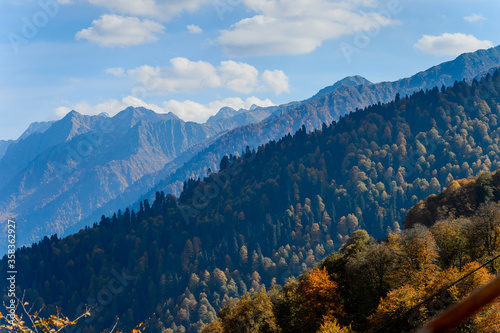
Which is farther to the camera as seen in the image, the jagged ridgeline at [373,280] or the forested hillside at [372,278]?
the forested hillside at [372,278]

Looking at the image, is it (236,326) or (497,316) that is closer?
(497,316)

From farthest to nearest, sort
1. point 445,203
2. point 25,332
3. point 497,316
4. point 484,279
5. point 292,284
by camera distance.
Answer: point 445,203 < point 292,284 < point 484,279 < point 497,316 < point 25,332

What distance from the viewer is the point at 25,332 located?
1435 centimetres

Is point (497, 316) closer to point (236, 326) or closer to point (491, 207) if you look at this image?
point (491, 207)

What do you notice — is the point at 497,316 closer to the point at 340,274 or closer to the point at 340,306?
the point at 340,306

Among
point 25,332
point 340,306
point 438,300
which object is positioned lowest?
point 340,306

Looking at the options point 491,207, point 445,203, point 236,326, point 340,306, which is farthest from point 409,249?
point 445,203

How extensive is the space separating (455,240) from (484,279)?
19.5 meters

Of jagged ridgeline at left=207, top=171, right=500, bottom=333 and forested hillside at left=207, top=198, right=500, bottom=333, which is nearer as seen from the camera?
jagged ridgeline at left=207, top=171, right=500, bottom=333

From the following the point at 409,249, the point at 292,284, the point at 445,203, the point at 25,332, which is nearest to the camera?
the point at 25,332

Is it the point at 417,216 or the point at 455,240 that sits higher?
the point at 455,240

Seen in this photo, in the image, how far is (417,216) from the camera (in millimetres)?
119000

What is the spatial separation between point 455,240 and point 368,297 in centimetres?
1683

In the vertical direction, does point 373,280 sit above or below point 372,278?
below
